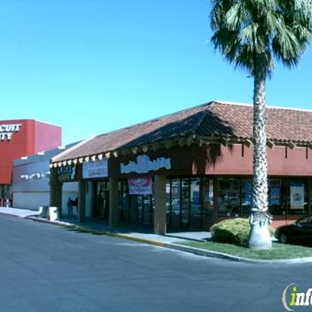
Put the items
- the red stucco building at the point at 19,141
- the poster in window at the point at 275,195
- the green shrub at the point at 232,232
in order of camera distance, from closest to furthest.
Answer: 1. the green shrub at the point at 232,232
2. the poster in window at the point at 275,195
3. the red stucco building at the point at 19,141

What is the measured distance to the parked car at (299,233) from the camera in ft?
62.3

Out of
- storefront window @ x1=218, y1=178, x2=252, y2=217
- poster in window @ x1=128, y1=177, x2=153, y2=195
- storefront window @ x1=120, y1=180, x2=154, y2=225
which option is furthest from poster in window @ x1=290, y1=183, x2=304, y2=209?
Result: storefront window @ x1=120, y1=180, x2=154, y2=225

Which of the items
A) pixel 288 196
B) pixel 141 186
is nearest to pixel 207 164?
pixel 141 186

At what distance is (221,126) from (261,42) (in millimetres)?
5697

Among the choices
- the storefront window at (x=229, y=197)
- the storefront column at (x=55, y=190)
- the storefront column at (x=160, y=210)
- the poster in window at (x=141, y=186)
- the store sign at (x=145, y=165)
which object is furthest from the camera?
the storefront column at (x=55, y=190)

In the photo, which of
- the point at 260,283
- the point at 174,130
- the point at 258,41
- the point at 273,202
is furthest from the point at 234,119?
the point at 260,283

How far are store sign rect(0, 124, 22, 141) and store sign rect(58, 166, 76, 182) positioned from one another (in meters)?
25.0

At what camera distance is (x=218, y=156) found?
21.6 m

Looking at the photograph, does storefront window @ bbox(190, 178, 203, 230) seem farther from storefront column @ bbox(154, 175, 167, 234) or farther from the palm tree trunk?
the palm tree trunk

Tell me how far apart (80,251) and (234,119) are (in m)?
10.3

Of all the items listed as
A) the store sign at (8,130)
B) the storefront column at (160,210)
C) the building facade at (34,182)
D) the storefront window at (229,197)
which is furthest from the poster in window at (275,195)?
the store sign at (8,130)

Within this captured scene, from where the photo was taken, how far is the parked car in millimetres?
19000

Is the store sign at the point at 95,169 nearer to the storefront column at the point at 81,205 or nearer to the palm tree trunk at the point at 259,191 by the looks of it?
the storefront column at the point at 81,205

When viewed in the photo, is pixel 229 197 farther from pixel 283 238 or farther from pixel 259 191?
pixel 259 191
